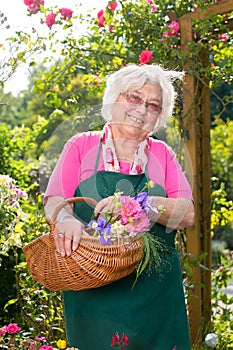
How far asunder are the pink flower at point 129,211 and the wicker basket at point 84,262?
0.24 ft

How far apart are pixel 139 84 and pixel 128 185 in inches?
13.3

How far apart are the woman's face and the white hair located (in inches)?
0.7

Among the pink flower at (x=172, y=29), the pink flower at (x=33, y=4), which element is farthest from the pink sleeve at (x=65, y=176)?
the pink flower at (x=33, y=4)

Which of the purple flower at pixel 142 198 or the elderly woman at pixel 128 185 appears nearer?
the purple flower at pixel 142 198

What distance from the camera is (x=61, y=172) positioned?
233 cm

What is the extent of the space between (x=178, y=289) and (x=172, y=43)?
5.73ft

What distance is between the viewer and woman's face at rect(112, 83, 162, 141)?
2314 millimetres

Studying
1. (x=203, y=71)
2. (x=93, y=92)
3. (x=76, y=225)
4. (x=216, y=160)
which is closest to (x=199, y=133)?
(x=203, y=71)

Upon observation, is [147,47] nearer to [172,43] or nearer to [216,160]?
[172,43]

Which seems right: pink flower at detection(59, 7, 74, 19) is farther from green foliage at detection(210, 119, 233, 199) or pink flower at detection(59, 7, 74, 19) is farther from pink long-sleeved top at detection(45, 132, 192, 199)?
green foliage at detection(210, 119, 233, 199)

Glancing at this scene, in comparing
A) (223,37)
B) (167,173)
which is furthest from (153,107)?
(223,37)

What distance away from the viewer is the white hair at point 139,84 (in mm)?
2381

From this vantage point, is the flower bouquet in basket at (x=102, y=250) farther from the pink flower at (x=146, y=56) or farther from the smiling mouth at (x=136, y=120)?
the pink flower at (x=146, y=56)

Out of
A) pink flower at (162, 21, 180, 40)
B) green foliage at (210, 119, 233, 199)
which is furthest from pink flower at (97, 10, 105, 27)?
green foliage at (210, 119, 233, 199)
